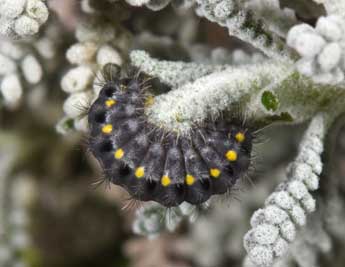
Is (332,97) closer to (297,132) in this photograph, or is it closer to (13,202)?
(297,132)

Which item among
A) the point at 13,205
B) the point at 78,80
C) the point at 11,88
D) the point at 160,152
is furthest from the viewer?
the point at 13,205

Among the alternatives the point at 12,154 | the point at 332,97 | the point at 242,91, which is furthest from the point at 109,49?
the point at 12,154

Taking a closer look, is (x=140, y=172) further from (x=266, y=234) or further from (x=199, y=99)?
(x=266, y=234)

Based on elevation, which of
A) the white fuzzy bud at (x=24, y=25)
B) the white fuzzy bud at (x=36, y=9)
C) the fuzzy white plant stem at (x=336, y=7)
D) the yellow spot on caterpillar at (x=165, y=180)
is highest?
the fuzzy white plant stem at (x=336, y=7)

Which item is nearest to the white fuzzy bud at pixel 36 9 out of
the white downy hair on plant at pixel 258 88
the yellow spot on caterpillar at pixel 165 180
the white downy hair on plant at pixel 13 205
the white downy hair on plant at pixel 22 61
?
the white downy hair on plant at pixel 258 88

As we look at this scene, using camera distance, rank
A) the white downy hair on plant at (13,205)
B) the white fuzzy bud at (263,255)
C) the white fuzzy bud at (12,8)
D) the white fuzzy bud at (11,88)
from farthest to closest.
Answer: the white downy hair on plant at (13,205), the white fuzzy bud at (11,88), the white fuzzy bud at (12,8), the white fuzzy bud at (263,255)

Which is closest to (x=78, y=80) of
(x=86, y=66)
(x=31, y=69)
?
(x=86, y=66)

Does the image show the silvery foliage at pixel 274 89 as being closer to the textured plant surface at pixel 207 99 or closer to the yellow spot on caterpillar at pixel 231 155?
the textured plant surface at pixel 207 99

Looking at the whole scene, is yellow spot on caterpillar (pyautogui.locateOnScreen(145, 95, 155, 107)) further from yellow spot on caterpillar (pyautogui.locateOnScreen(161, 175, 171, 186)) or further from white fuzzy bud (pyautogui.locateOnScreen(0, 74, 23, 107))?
white fuzzy bud (pyautogui.locateOnScreen(0, 74, 23, 107))

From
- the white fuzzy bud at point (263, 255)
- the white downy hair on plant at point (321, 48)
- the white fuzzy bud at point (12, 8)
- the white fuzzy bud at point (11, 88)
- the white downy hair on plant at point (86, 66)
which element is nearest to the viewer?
the white downy hair on plant at point (321, 48)
